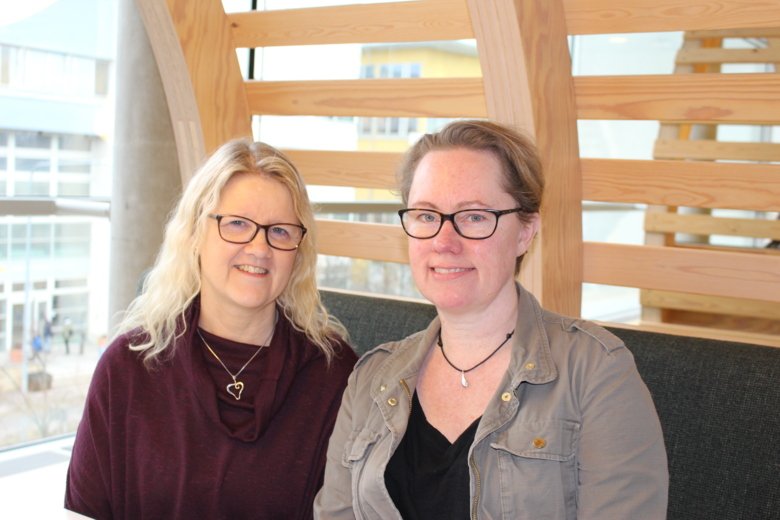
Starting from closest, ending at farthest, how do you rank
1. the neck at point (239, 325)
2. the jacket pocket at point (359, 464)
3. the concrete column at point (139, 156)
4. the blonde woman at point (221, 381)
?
the jacket pocket at point (359, 464), the blonde woman at point (221, 381), the neck at point (239, 325), the concrete column at point (139, 156)

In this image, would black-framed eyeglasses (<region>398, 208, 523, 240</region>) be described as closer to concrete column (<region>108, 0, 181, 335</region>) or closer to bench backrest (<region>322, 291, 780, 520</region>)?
bench backrest (<region>322, 291, 780, 520</region>)

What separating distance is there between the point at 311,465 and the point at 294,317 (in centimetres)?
38

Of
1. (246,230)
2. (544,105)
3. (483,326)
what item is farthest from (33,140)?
(483,326)

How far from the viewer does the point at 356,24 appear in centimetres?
300

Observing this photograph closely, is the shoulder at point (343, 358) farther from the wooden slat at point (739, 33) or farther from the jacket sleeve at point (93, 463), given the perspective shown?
the wooden slat at point (739, 33)

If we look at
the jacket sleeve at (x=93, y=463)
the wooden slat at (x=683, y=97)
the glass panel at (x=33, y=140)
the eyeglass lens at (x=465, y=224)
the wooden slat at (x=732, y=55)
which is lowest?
the jacket sleeve at (x=93, y=463)

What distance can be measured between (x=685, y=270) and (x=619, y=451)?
101 cm

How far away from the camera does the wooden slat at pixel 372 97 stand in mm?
2850

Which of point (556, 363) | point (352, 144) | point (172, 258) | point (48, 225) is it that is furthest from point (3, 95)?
point (556, 363)

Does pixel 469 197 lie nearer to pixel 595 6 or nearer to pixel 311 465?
pixel 311 465

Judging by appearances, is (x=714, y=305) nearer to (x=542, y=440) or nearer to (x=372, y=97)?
(x=372, y=97)

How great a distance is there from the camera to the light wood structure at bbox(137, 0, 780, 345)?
7.97 ft

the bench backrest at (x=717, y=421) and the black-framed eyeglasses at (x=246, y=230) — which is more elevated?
the black-framed eyeglasses at (x=246, y=230)

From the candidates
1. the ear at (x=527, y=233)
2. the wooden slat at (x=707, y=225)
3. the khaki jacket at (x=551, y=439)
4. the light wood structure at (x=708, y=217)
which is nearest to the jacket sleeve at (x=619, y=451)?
the khaki jacket at (x=551, y=439)
